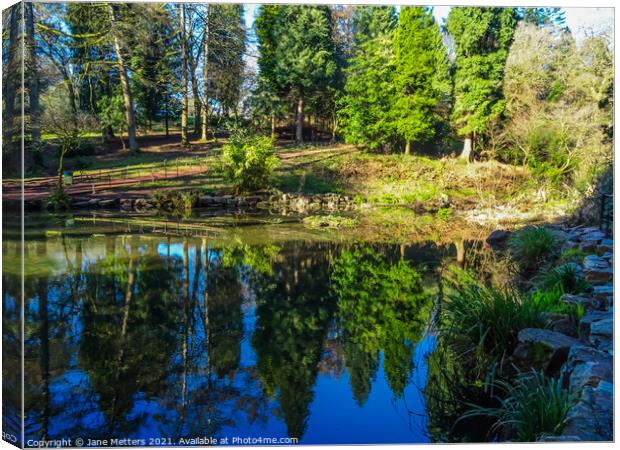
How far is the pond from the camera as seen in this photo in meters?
3.02

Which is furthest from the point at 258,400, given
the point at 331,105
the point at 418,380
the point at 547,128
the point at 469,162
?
the point at 331,105

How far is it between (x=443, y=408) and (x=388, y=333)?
1.26 m

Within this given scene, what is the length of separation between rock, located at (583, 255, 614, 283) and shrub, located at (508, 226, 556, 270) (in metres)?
1.75

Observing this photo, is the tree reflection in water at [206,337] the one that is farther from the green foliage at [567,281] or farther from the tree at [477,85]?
the tree at [477,85]

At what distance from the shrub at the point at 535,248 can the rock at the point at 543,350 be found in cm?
318

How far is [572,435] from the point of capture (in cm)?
257

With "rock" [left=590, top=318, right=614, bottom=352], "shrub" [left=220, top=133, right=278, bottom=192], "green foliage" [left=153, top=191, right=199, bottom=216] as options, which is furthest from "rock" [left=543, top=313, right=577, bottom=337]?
"green foliage" [left=153, top=191, right=199, bottom=216]

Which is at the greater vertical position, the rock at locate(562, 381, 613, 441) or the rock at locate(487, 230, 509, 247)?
the rock at locate(487, 230, 509, 247)

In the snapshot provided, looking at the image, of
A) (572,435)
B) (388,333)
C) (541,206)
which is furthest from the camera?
(541,206)

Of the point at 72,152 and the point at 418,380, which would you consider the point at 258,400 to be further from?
the point at 72,152

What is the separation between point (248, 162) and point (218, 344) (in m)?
8.28

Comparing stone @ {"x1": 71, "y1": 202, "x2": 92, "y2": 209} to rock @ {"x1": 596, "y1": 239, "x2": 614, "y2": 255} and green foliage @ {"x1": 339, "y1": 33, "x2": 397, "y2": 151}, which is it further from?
rock @ {"x1": 596, "y1": 239, "x2": 614, "y2": 255}

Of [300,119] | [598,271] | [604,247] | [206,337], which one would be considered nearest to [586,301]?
[598,271]

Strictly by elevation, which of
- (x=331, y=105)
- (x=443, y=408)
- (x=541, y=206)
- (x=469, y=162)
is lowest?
(x=443, y=408)
